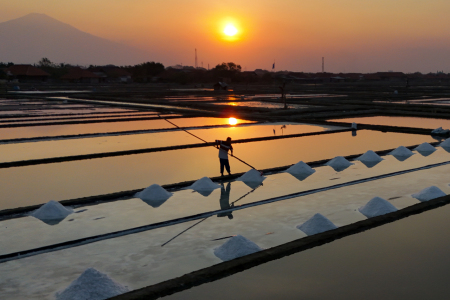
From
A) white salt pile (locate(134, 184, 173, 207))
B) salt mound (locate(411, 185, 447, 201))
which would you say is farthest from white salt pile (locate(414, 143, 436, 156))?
white salt pile (locate(134, 184, 173, 207))

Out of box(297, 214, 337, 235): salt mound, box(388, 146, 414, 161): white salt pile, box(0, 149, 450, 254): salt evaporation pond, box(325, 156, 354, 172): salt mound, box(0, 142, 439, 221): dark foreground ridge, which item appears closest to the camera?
box(297, 214, 337, 235): salt mound

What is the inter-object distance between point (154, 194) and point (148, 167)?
9.75ft

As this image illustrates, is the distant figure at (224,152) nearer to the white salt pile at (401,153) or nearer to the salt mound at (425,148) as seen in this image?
the white salt pile at (401,153)

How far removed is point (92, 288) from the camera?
4645mm

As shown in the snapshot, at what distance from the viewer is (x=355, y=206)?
781cm

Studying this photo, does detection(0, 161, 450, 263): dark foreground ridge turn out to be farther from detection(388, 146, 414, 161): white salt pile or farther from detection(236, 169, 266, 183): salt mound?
detection(388, 146, 414, 161): white salt pile

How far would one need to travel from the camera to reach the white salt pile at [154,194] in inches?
327

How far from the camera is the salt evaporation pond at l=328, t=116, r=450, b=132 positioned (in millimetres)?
19719

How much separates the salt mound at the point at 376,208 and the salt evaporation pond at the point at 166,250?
0.16 metres

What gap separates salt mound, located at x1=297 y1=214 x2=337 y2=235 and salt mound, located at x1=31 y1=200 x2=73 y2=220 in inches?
146

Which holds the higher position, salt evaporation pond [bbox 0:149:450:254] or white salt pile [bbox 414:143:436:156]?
white salt pile [bbox 414:143:436:156]

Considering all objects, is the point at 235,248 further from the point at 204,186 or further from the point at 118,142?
the point at 118,142

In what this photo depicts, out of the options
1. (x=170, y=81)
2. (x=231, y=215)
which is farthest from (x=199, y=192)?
(x=170, y=81)

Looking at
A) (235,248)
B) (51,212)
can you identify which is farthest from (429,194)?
(51,212)
